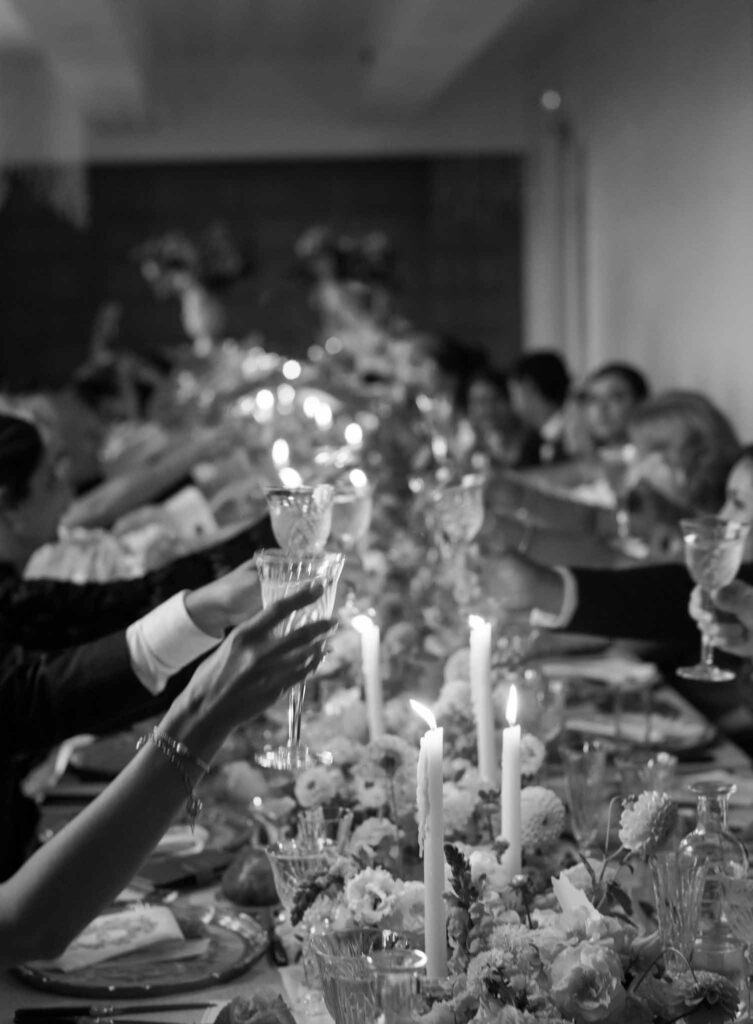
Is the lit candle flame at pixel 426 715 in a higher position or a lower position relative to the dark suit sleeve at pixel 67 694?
higher

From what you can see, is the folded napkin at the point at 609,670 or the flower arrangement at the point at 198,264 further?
the flower arrangement at the point at 198,264

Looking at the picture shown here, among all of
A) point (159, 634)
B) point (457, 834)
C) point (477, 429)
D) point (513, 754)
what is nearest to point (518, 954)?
point (513, 754)

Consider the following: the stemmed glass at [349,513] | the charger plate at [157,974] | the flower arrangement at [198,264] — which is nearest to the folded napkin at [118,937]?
the charger plate at [157,974]

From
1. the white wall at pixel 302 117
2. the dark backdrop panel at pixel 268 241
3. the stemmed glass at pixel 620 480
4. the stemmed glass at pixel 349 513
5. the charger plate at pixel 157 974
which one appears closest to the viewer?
the charger plate at pixel 157 974

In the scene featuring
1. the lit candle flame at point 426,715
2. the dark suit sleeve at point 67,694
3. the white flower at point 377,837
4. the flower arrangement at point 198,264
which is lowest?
the white flower at point 377,837

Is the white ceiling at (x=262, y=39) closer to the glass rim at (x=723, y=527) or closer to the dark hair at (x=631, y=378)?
the dark hair at (x=631, y=378)

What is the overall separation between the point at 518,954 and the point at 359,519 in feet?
3.84

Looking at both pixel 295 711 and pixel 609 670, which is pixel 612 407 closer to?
pixel 609 670

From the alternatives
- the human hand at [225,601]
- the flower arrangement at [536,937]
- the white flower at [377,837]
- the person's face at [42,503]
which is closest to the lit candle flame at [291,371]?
the person's face at [42,503]

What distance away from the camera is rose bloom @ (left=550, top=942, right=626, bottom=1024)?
1.17 metres

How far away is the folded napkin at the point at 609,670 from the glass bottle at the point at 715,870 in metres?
1.44

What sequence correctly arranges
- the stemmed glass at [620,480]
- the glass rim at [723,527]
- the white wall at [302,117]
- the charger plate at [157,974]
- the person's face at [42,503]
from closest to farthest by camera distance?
the charger plate at [157,974] → the glass rim at [723,527] → the person's face at [42,503] → the stemmed glass at [620,480] → the white wall at [302,117]

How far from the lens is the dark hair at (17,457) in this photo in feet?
9.64

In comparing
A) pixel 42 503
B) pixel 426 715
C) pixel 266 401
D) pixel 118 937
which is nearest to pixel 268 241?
pixel 266 401
